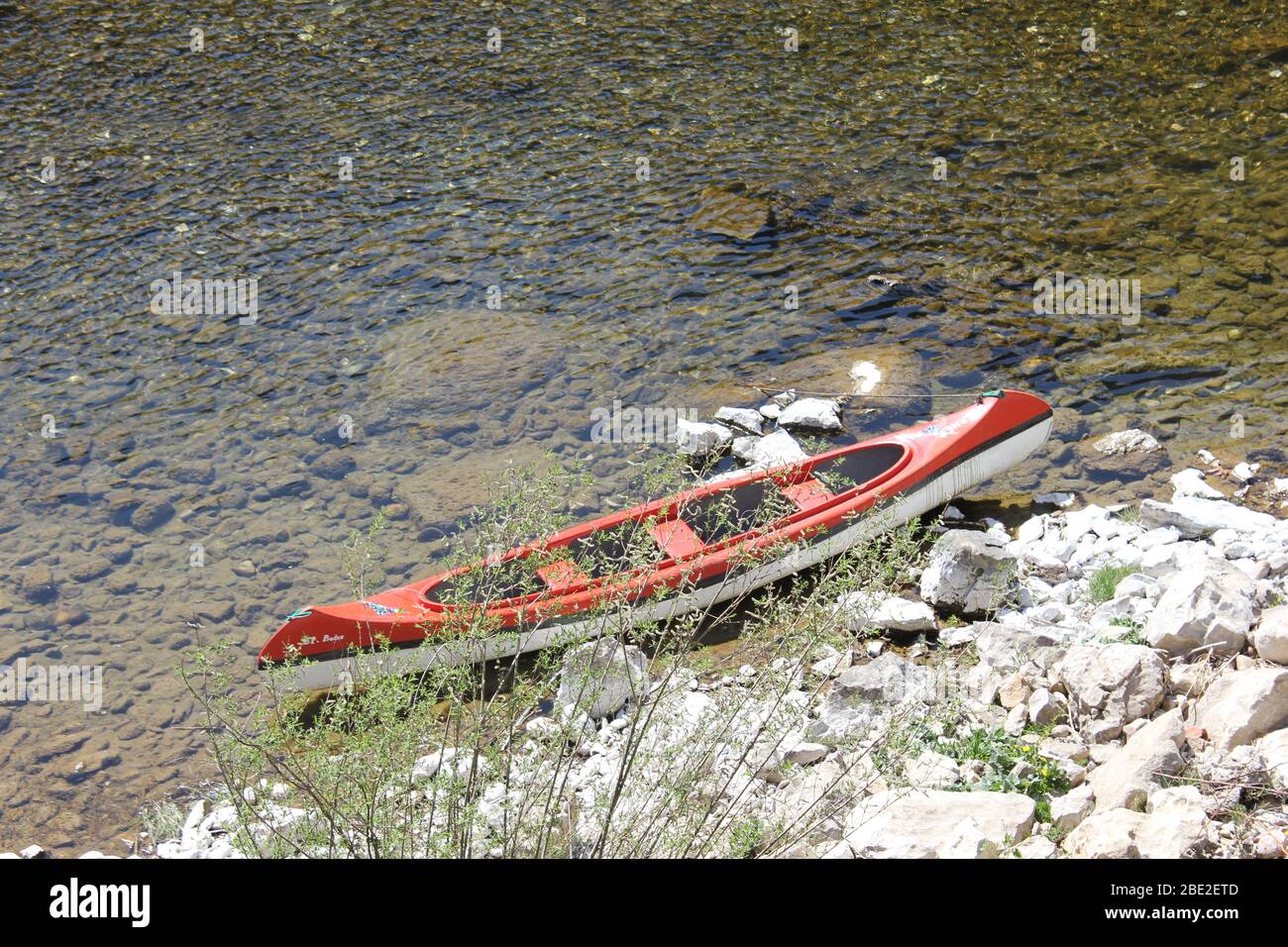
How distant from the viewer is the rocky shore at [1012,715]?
4.43 meters

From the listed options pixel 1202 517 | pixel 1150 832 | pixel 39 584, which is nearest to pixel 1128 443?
pixel 1202 517

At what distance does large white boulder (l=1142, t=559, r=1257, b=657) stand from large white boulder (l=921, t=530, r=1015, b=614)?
1.43m

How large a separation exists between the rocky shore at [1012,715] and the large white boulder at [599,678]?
3cm

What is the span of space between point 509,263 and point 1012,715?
823 cm

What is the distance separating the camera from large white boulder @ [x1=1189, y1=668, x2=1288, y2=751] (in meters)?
4.89

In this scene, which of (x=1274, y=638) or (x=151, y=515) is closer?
(x=1274, y=638)

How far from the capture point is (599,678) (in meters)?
4.52

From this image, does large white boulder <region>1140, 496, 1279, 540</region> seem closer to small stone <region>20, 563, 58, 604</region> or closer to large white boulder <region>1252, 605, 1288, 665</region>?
large white boulder <region>1252, 605, 1288, 665</region>

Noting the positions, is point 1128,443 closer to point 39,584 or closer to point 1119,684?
point 1119,684

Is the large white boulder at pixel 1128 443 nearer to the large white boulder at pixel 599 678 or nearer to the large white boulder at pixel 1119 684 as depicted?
the large white boulder at pixel 1119 684

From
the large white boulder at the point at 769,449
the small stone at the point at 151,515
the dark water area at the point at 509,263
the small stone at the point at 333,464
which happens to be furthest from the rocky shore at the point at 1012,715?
the small stone at the point at 333,464

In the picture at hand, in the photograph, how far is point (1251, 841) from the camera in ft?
14.1

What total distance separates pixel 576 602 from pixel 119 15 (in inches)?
642
